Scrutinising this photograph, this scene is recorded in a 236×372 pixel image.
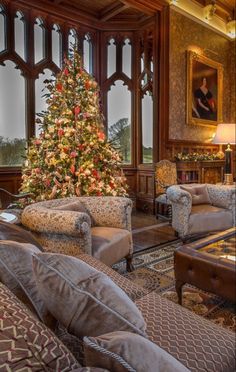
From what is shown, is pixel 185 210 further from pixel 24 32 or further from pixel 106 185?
pixel 24 32

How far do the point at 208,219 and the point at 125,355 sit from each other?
342 centimetres

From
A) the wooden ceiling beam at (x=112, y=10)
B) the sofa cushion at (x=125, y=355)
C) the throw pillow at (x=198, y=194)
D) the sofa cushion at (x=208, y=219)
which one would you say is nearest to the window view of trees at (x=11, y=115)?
the wooden ceiling beam at (x=112, y=10)

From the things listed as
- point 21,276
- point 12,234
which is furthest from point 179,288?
point 21,276

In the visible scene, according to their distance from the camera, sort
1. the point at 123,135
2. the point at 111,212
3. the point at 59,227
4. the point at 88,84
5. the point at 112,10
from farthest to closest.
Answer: the point at 123,135, the point at 112,10, the point at 88,84, the point at 111,212, the point at 59,227

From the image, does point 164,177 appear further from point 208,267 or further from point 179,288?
point 208,267

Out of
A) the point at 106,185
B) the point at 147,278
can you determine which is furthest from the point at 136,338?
the point at 106,185

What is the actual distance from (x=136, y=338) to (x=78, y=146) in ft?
11.9

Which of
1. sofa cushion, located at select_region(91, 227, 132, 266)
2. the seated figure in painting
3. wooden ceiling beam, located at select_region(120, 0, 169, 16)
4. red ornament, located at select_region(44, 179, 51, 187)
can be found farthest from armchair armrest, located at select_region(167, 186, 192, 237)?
wooden ceiling beam, located at select_region(120, 0, 169, 16)

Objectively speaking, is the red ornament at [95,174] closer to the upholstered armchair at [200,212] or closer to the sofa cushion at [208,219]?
the upholstered armchair at [200,212]

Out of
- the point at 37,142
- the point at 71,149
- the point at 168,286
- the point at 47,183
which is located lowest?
the point at 168,286

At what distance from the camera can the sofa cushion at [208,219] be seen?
150 inches

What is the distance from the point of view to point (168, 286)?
270 centimetres

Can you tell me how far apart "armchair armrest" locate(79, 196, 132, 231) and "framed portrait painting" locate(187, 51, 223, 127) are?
12.7 feet

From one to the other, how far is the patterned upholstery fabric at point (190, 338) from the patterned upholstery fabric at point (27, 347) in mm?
587
